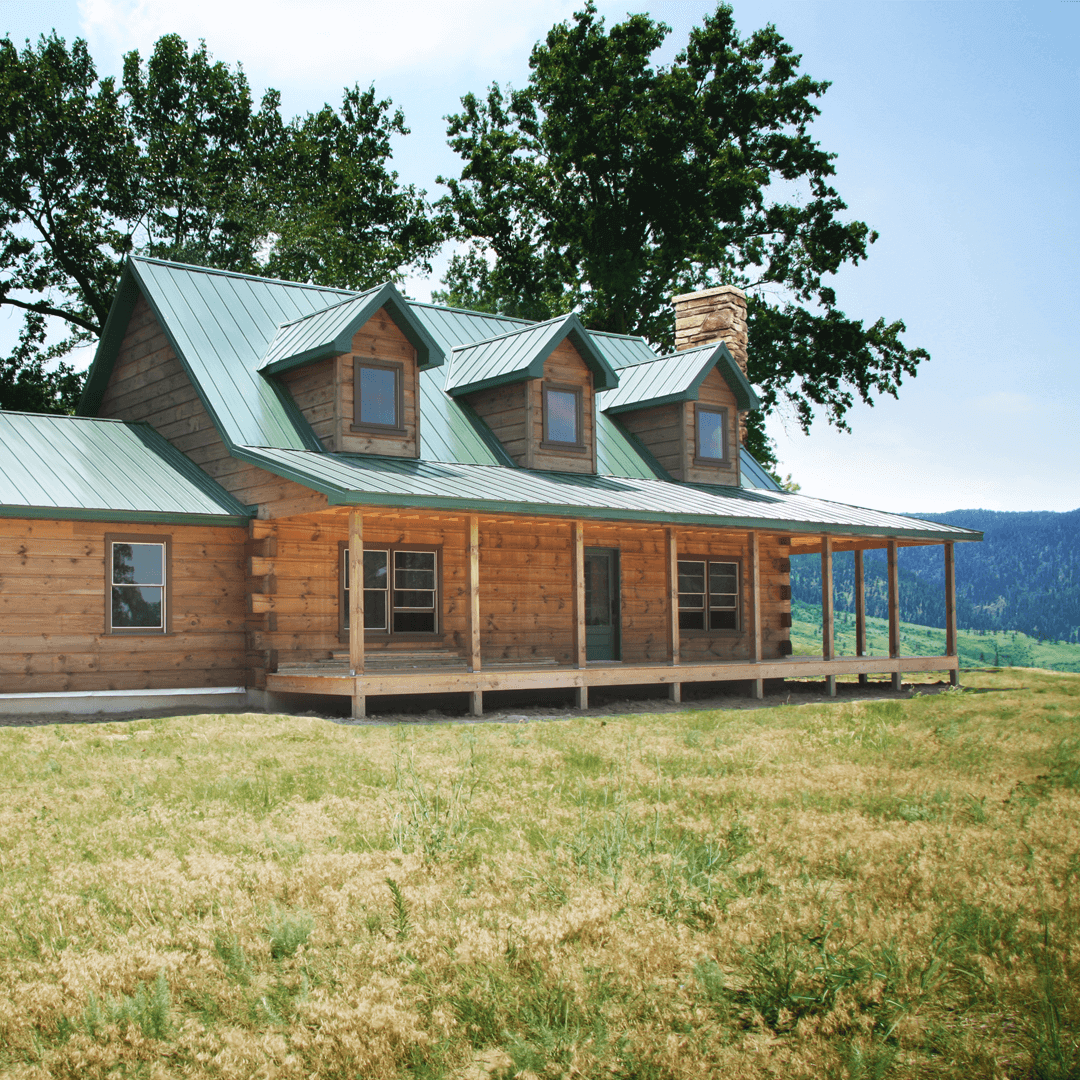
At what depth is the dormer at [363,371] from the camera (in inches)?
680

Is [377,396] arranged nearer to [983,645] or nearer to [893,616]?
[893,616]

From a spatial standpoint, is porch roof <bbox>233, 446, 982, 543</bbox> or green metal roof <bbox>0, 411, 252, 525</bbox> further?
green metal roof <bbox>0, 411, 252, 525</bbox>

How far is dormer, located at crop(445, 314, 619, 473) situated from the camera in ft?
63.9

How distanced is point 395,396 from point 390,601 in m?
3.23

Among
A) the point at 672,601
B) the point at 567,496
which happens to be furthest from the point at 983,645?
the point at 567,496

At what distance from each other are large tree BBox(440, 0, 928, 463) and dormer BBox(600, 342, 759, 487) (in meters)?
12.0

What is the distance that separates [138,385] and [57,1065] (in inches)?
686

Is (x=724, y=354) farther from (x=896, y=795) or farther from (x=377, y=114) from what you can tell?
(x=377, y=114)

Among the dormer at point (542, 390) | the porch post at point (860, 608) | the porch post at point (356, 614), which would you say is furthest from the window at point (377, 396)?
the porch post at point (860, 608)

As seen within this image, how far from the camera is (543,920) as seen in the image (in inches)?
212

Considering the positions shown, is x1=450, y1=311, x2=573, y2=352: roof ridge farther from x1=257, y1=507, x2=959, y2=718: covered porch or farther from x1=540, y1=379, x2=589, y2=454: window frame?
x1=257, y1=507, x2=959, y2=718: covered porch

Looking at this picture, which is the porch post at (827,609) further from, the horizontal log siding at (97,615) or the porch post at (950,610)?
the horizontal log siding at (97,615)

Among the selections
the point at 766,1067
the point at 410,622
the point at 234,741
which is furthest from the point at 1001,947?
the point at 410,622

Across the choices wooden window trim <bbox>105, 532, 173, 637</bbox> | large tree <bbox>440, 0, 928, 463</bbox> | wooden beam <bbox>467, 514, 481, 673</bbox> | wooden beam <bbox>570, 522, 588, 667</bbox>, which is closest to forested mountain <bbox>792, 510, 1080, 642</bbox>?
large tree <bbox>440, 0, 928, 463</bbox>
